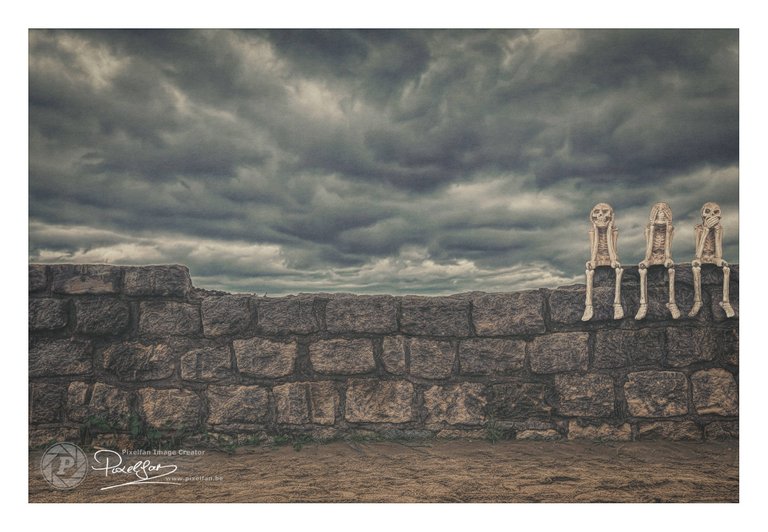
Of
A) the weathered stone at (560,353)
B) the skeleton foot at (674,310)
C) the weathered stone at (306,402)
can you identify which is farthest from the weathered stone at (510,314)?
the weathered stone at (306,402)

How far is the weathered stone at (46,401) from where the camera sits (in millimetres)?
3496

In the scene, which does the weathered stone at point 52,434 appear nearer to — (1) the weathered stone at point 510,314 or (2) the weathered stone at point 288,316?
(2) the weathered stone at point 288,316

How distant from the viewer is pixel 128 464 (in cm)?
339

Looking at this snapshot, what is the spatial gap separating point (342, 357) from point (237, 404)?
0.85 meters

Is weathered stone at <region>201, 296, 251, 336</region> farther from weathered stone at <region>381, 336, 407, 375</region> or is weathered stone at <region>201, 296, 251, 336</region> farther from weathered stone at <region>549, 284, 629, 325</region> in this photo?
weathered stone at <region>549, 284, 629, 325</region>

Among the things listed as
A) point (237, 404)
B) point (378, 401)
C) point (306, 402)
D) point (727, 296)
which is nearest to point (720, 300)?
point (727, 296)

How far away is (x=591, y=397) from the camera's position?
351 centimetres

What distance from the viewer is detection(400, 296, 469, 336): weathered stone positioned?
3.59 m

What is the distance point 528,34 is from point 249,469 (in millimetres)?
3726

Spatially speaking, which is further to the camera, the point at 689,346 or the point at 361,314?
the point at 361,314

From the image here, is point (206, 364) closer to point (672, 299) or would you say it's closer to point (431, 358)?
point (431, 358)

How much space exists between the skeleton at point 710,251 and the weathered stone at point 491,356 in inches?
50.5

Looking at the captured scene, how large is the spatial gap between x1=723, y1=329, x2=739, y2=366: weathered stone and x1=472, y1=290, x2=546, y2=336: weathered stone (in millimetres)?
1305
